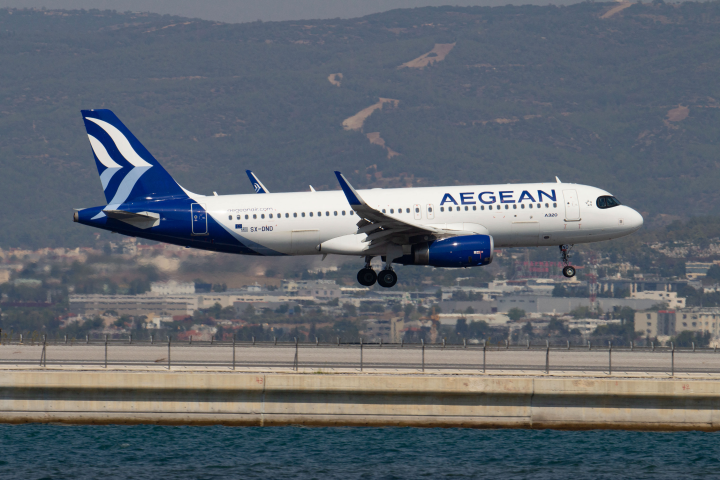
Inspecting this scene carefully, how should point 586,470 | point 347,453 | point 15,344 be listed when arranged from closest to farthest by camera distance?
point 586,470 < point 347,453 < point 15,344

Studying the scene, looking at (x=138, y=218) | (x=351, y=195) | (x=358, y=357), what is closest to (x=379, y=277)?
(x=358, y=357)

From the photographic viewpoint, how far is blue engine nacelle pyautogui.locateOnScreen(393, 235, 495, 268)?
61.4 metres

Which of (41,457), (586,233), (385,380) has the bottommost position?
(41,457)

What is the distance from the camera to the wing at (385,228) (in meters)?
59.6

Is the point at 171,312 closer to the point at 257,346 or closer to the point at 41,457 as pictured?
the point at 257,346

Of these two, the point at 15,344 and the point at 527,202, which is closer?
the point at 527,202

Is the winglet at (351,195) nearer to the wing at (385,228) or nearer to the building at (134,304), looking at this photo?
the wing at (385,228)

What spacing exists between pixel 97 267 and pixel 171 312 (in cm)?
5993

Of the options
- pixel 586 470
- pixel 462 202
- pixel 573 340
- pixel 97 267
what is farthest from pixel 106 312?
pixel 586 470

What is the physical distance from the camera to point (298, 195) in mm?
63906

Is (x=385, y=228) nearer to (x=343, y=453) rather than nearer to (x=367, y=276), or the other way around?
(x=367, y=276)

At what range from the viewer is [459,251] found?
202ft

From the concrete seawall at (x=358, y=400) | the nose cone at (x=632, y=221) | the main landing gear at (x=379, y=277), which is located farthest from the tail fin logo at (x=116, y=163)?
the nose cone at (x=632, y=221)

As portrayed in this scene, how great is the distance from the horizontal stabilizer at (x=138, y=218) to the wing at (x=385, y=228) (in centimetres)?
1204
